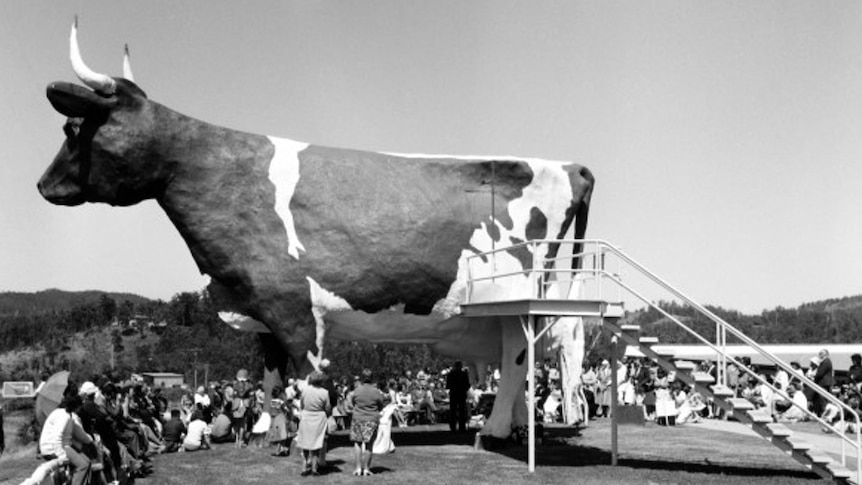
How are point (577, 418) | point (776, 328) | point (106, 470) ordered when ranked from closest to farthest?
point (106, 470), point (577, 418), point (776, 328)

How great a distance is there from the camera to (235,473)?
1367 cm

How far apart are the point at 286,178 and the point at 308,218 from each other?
3.11 feet

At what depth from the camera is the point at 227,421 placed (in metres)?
18.0

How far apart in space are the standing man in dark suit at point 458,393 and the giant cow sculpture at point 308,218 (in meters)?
2.18

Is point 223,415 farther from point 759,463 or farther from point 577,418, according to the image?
point 759,463

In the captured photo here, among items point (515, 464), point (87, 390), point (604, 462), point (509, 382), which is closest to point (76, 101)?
point (87, 390)

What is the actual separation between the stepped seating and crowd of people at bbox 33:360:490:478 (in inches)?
179

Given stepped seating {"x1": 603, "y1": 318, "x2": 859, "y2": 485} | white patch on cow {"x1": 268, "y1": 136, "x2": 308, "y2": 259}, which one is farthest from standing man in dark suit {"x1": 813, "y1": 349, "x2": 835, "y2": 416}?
white patch on cow {"x1": 268, "y1": 136, "x2": 308, "y2": 259}

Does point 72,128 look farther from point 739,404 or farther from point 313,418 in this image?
point 739,404

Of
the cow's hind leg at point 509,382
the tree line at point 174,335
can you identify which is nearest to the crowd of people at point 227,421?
the cow's hind leg at point 509,382

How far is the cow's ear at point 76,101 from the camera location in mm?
15312

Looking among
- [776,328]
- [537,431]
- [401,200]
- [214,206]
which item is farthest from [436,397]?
[776,328]

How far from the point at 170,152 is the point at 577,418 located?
11.9 metres

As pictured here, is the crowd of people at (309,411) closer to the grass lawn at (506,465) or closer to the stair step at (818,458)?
the grass lawn at (506,465)
